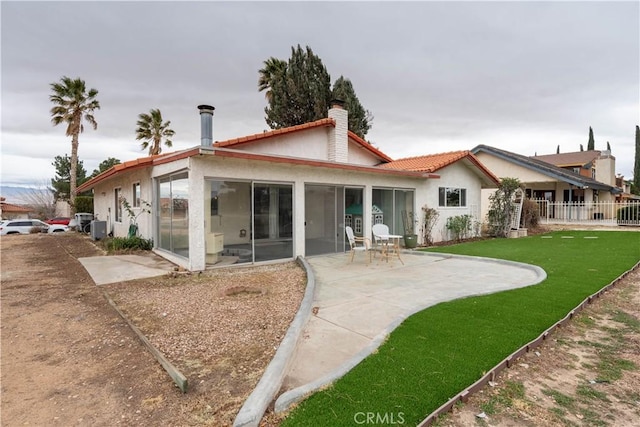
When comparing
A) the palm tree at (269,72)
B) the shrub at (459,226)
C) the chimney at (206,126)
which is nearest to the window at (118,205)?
the chimney at (206,126)

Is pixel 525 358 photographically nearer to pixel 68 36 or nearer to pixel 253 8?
pixel 253 8

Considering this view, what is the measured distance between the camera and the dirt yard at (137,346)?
9.57 ft

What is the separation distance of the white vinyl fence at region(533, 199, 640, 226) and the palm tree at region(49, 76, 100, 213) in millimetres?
34665

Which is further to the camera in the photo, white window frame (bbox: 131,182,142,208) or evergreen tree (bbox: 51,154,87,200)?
evergreen tree (bbox: 51,154,87,200)

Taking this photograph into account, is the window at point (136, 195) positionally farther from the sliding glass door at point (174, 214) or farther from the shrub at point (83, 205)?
the shrub at point (83, 205)

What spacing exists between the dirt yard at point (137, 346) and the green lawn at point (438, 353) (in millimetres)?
957

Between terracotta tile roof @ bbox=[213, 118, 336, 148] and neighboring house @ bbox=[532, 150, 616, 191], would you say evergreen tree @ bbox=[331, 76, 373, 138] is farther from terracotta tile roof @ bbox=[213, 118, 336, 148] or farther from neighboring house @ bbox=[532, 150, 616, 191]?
neighboring house @ bbox=[532, 150, 616, 191]

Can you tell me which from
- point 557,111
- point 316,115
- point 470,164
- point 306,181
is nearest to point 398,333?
point 306,181

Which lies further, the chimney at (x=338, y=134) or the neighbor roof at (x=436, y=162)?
the neighbor roof at (x=436, y=162)

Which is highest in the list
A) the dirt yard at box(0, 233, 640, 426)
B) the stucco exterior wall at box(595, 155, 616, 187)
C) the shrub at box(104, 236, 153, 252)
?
the stucco exterior wall at box(595, 155, 616, 187)

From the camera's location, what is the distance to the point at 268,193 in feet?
31.6

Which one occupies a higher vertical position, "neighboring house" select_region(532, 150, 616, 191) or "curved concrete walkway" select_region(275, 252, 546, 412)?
"neighboring house" select_region(532, 150, 616, 191)

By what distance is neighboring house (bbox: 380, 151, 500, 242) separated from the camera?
577 inches

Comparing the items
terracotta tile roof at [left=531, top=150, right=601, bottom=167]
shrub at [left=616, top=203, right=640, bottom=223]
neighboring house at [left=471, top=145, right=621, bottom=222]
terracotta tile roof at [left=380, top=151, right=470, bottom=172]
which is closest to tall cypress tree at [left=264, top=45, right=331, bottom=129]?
terracotta tile roof at [left=380, top=151, right=470, bottom=172]
